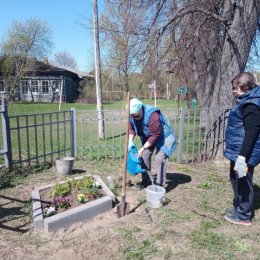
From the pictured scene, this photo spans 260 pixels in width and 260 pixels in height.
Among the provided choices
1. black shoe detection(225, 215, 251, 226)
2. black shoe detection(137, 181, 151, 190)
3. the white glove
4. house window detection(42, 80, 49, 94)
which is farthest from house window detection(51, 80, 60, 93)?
the white glove

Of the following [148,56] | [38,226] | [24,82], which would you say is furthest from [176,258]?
[24,82]

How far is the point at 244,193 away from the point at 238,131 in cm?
75

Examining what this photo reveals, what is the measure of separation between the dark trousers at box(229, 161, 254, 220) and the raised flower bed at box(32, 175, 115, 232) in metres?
1.55

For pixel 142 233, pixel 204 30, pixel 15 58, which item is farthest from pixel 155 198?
pixel 15 58

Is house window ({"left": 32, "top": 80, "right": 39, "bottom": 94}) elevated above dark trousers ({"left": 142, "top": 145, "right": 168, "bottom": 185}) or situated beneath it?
elevated above

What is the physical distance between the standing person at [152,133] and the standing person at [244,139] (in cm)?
97

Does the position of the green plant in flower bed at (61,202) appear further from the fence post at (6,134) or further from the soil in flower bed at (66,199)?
the fence post at (6,134)

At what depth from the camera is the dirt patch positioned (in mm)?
2861

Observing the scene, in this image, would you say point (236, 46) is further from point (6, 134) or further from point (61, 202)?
point (6, 134)

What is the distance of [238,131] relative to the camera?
310cm

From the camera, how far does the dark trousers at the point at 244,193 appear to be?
10.5 feet

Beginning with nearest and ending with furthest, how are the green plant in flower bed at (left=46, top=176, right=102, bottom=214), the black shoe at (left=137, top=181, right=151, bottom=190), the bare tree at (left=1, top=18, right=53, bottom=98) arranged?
the green plant in flower bed at (left=46, top=176, right=102, bottom=214) → the black shoe at (left=137, top=181, right=151, bottom=190) → the bare tree at (left=1, top=18, right=53, bottom=98)

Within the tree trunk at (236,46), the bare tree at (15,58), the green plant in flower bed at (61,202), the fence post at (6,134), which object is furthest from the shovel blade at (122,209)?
the bare tree at (15,58)

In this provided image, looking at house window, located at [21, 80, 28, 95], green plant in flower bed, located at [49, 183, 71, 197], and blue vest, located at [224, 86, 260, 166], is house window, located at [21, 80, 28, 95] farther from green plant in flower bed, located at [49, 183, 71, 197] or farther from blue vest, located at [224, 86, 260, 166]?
blue vest, located at [224, 86, 260, 166]
